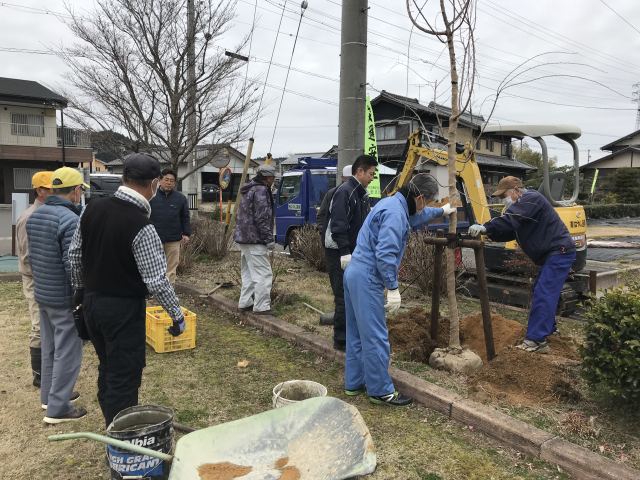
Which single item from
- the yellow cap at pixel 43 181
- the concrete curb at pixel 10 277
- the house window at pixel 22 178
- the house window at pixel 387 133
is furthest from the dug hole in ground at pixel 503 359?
the house window at pixel 22 178

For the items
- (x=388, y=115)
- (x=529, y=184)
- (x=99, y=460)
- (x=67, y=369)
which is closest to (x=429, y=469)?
(x=99, y=460)

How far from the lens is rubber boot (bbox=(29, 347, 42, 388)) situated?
13.3 ft

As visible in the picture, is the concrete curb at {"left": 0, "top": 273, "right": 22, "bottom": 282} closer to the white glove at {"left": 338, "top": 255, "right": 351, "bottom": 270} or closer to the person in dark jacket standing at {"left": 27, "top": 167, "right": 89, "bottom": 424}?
the person in dark jacket standing at {"left": 27, "top": 167, "right": 89, "bottom": 424}

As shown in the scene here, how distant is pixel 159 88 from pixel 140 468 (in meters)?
10.1

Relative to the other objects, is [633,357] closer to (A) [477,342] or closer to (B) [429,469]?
(B) [429,469]

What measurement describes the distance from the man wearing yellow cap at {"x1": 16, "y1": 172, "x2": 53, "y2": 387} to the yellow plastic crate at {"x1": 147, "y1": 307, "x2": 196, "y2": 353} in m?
1.13

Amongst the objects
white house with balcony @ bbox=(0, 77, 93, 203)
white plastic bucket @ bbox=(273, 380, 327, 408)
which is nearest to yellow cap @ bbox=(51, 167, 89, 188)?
white plastic bucket @ bbox=(273, 380, 327, 408)

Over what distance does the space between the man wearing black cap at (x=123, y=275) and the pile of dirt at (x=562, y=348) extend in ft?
12.3

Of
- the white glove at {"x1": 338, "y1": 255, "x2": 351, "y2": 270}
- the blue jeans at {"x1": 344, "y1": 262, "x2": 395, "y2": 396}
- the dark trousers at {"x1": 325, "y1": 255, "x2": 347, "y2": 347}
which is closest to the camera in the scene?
the blue jeans at {"x1": 344, "y1": 262, "x2": 395, "y2": 396}

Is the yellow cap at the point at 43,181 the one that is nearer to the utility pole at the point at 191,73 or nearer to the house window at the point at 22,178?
the utility pole at the point at 191,73

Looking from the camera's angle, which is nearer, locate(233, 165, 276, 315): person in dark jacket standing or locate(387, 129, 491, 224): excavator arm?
locate(233, 165, 276, 315): person in dark jacket standing

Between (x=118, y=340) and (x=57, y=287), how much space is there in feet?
3.36

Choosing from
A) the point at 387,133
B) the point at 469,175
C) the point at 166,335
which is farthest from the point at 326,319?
the point at 387,133

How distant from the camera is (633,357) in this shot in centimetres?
305
